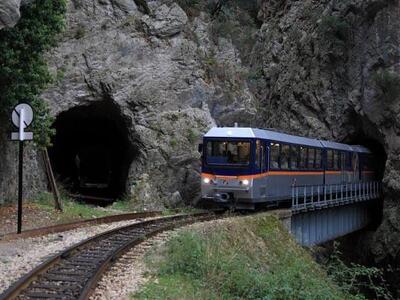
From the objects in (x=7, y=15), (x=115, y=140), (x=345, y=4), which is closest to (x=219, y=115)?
(x=115, y=140)

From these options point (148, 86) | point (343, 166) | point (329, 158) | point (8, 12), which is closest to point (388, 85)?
point (343, 166)

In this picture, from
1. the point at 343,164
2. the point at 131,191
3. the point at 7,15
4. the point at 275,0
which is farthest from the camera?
the point at 275,0

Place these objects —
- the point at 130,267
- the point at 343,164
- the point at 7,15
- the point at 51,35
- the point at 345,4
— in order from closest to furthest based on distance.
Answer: the point at 130,267, the point at 7,15, the point at 51,35, the point at 343,164, the point at 345,4

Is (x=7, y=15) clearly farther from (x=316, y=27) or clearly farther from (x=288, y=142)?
(x=316, y=27)

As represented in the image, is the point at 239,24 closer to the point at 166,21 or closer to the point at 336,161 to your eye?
the point at 166,21

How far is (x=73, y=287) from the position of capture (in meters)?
8.60

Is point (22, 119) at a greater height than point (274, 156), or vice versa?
point (22, 119)

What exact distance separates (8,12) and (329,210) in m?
19.0

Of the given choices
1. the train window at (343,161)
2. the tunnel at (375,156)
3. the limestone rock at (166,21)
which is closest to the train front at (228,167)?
the train window at (343,161)

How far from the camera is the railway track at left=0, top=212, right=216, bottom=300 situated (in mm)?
8148

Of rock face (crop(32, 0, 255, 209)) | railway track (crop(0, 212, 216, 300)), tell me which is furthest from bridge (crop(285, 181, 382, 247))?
railway track (crop(0, 212, 216, 300))

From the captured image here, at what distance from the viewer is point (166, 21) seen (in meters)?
30.7

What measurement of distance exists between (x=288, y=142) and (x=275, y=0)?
2681 centimetres

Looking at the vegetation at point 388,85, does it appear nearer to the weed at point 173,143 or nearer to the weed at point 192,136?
the weed at point 192,136
